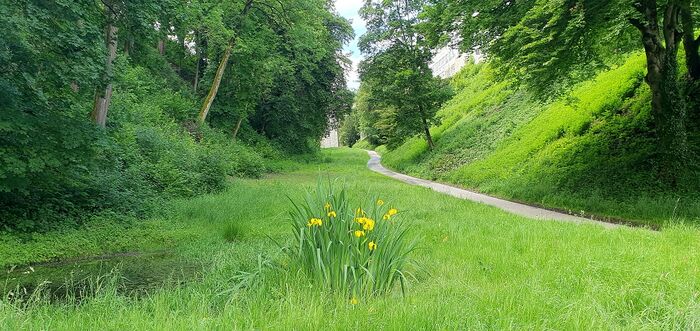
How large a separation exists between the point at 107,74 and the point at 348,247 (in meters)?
6.62

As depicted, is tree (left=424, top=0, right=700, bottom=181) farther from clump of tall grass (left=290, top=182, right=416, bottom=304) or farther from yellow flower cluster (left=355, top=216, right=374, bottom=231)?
yellow flower cluster (left=355, top=216, right=374, bottom=231)

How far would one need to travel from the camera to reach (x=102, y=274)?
6.29 metres

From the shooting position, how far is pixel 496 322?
3.19 metres

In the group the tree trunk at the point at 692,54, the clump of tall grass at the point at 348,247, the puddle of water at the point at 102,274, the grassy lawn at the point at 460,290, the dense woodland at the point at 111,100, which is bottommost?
the puddle of water at the point at 102,274

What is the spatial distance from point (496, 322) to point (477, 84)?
39.6 metres

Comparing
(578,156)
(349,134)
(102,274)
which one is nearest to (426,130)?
(578,156)

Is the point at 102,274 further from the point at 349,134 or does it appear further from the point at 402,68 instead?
the point at 349,134

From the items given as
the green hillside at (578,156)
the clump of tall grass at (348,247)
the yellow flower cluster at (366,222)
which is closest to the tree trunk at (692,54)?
the green hillside at (578,156)

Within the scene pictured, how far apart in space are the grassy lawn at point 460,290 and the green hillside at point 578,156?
12.0 ft

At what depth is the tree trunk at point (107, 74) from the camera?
8301 millimetres

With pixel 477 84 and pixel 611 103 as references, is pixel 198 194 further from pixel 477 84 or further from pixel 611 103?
pixel 477 84

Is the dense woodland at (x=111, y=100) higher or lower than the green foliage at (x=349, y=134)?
lower

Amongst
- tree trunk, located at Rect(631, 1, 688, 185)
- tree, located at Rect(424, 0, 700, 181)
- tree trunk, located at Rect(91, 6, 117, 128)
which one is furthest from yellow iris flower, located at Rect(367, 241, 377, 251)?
tree trunk, located at Rect(631, 1, 688, 185)

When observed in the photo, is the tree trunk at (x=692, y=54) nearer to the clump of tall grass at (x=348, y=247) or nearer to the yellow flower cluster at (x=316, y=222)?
the clump of tall grass at (x=348, y=247)
